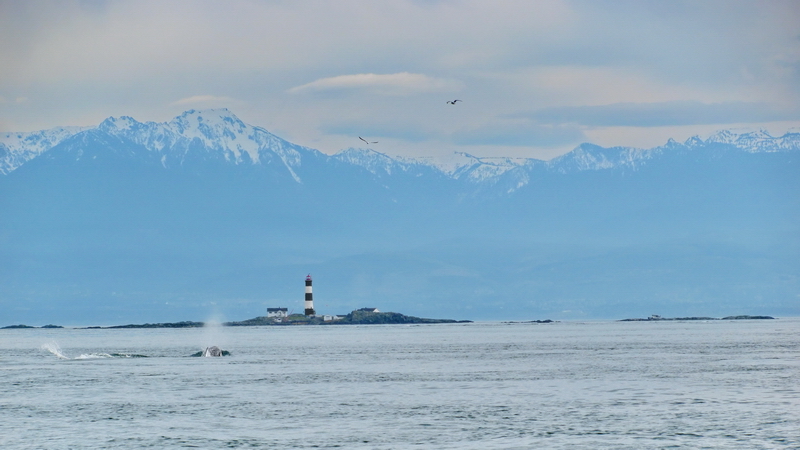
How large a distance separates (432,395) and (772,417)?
74.3 feet

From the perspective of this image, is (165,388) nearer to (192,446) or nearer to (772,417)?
(192,446)

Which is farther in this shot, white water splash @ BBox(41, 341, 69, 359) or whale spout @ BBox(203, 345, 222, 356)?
white water splash @ BBox(41, 341, 69, 359)

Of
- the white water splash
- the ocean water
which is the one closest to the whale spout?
the white water splash

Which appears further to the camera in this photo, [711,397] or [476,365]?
[476,365]

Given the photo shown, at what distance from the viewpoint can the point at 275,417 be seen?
63.3 meters

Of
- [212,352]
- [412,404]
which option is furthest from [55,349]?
[412,404]

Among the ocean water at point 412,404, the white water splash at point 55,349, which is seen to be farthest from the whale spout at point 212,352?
the ocean water at point 412,404

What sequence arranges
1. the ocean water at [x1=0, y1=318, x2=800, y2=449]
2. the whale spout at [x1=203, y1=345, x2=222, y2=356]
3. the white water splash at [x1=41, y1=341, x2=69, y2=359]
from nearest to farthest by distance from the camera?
the ocean water at [x1=0, y1=318, x2=800, y2=449] → the whale spout at [x1=203, y1=345, x2=222, y2=356] → the white water splash at [x1=41, y1=341, x2=69, y2=359]

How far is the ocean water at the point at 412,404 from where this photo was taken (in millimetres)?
54656

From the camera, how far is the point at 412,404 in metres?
69.2

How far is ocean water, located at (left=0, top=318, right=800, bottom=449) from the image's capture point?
5466cm

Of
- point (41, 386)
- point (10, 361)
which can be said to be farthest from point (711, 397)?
point (10, 361)

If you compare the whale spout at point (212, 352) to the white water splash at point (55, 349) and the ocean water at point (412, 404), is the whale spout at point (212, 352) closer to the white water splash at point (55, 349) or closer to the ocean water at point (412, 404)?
the white water splash at point (55, 349)

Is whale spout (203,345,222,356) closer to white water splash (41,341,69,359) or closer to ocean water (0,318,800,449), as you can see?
white water splash (41,341,69,359)
